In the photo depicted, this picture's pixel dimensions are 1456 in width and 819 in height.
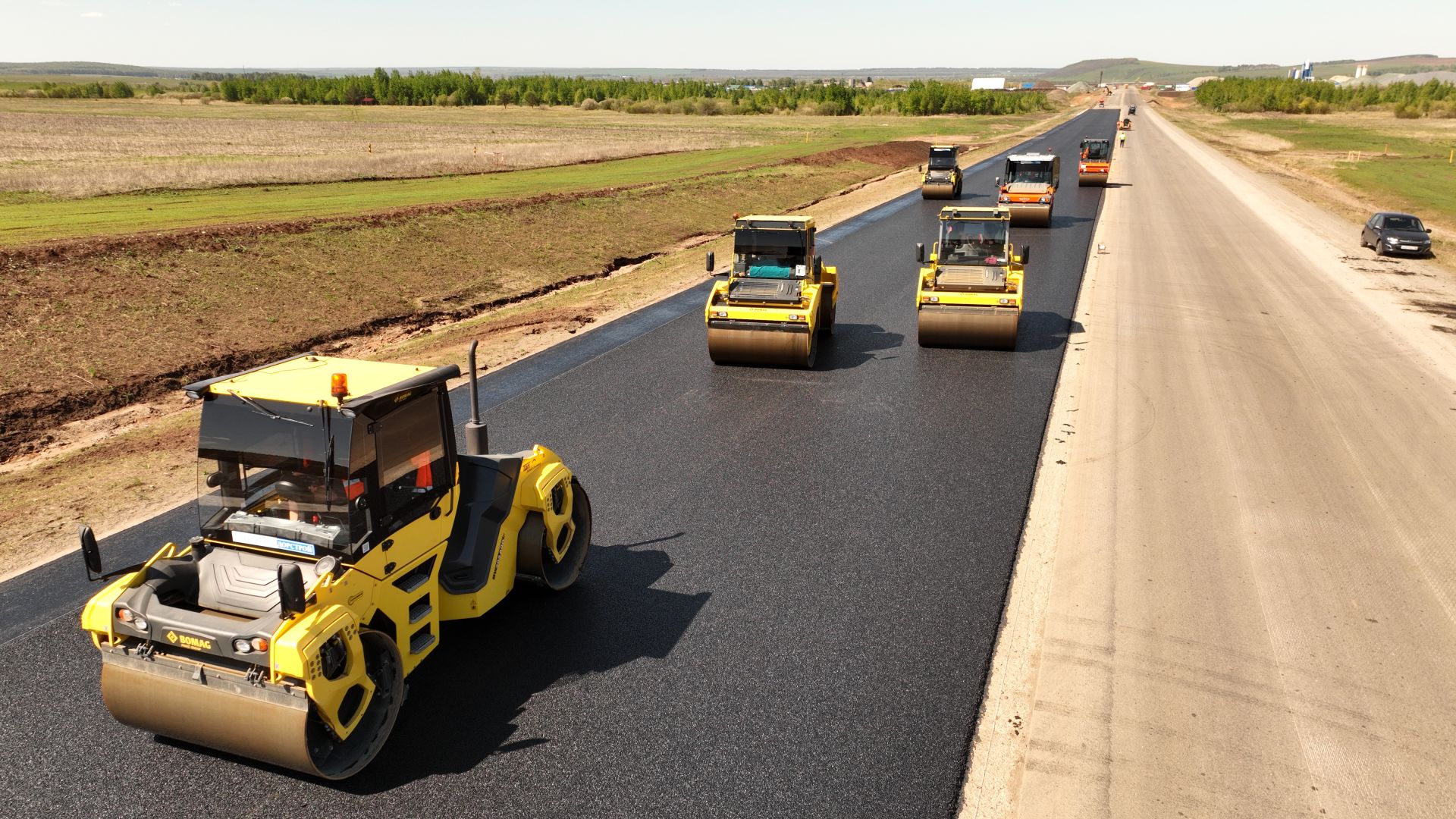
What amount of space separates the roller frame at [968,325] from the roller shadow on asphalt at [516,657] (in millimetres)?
9127

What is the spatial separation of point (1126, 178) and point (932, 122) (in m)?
57.7

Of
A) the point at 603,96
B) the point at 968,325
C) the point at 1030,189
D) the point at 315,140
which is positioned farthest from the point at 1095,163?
the point at 603,96

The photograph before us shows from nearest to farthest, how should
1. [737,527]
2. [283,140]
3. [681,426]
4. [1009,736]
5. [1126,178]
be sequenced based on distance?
[1009,736], [737,527], [681,426], [1126,178], [283,140]

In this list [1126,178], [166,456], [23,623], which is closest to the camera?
[23,623]

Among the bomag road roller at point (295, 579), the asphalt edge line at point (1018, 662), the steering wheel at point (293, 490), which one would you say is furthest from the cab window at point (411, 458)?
the asphalt edge line at point (1018, 662)

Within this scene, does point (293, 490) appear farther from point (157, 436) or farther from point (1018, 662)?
point (157, 436)

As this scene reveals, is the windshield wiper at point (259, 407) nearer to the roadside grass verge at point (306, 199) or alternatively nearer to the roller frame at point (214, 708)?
the roller frame at point (214, 708)

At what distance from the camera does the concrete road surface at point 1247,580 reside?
6754mm

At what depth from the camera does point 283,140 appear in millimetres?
63312

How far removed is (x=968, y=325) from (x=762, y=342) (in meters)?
3.96

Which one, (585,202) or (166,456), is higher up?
(585,202)

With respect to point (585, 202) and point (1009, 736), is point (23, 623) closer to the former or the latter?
point (1009, 736)

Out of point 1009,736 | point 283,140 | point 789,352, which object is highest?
point 283,140

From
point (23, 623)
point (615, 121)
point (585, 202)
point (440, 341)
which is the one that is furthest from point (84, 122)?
point (23, 623)
